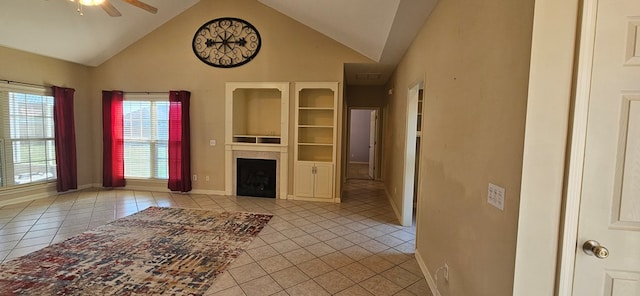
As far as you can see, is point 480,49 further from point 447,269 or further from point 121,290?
point 121,290

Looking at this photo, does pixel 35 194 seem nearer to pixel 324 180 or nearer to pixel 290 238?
pixel 290 238

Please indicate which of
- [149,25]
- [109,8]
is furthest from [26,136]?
[109,8]

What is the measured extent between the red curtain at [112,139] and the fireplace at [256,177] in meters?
2.62

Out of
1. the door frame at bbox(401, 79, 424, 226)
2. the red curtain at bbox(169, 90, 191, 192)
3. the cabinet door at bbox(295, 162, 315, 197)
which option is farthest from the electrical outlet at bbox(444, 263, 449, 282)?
the red curtain at bbox(169, 90, 191, 192)

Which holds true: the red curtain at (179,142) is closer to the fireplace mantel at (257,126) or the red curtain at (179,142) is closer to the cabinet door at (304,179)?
the fireplace mantel at (257,126)

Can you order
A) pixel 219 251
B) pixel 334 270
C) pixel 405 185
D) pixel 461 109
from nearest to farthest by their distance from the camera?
pixel 461 109, pixel 334 270, pixel 219 251, pixel 405 185

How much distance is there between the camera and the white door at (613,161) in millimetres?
1157

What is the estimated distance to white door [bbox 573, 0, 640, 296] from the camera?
3.80 ft

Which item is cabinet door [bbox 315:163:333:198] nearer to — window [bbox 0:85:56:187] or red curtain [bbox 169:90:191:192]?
red curtain [bbox 169:90:191:192]

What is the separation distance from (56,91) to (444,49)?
6.60m

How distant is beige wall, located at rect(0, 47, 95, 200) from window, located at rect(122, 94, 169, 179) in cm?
79

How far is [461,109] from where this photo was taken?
6.29ft

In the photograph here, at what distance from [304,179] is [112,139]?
4.14 m

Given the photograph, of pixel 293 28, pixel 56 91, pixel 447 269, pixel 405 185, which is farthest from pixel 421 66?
pixel 56 91
